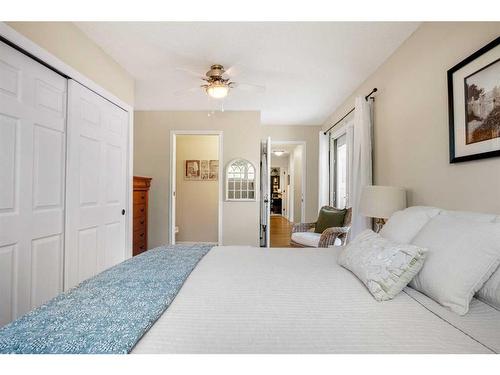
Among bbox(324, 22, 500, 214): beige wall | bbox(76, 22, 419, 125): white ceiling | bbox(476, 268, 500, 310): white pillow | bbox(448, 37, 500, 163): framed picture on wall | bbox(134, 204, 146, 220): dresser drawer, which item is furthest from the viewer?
bbox(134, 204, 146, 220): dresser drawer

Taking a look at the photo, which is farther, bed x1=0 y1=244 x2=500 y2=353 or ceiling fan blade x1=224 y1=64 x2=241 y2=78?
ceiling fan blade x1=224 y1=64 x2=241 y2=78

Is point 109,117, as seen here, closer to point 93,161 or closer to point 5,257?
point 93,161

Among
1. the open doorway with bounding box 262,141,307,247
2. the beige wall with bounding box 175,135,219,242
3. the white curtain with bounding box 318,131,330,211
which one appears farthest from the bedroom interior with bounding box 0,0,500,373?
the open doorway with bounding box 262,141,307,247

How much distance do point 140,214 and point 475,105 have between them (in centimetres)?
363

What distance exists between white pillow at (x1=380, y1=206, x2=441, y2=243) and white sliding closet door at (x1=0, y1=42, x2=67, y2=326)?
2.26m

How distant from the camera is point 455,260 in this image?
0.95 metres

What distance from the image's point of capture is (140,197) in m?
3.47

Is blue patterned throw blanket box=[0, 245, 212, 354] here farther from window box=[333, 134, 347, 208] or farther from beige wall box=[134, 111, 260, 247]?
window box=[333, 134, 347, 208]

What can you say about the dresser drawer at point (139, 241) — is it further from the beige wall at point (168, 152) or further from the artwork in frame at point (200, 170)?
the artwork in frame at point (200, 170)

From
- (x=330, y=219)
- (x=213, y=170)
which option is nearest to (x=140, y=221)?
(x=213, y=170)

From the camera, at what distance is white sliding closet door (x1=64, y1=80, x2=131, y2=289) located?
6.53 ft

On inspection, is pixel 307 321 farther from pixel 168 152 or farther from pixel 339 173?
pixel 339 173

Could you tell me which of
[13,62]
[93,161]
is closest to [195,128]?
[93,161]
